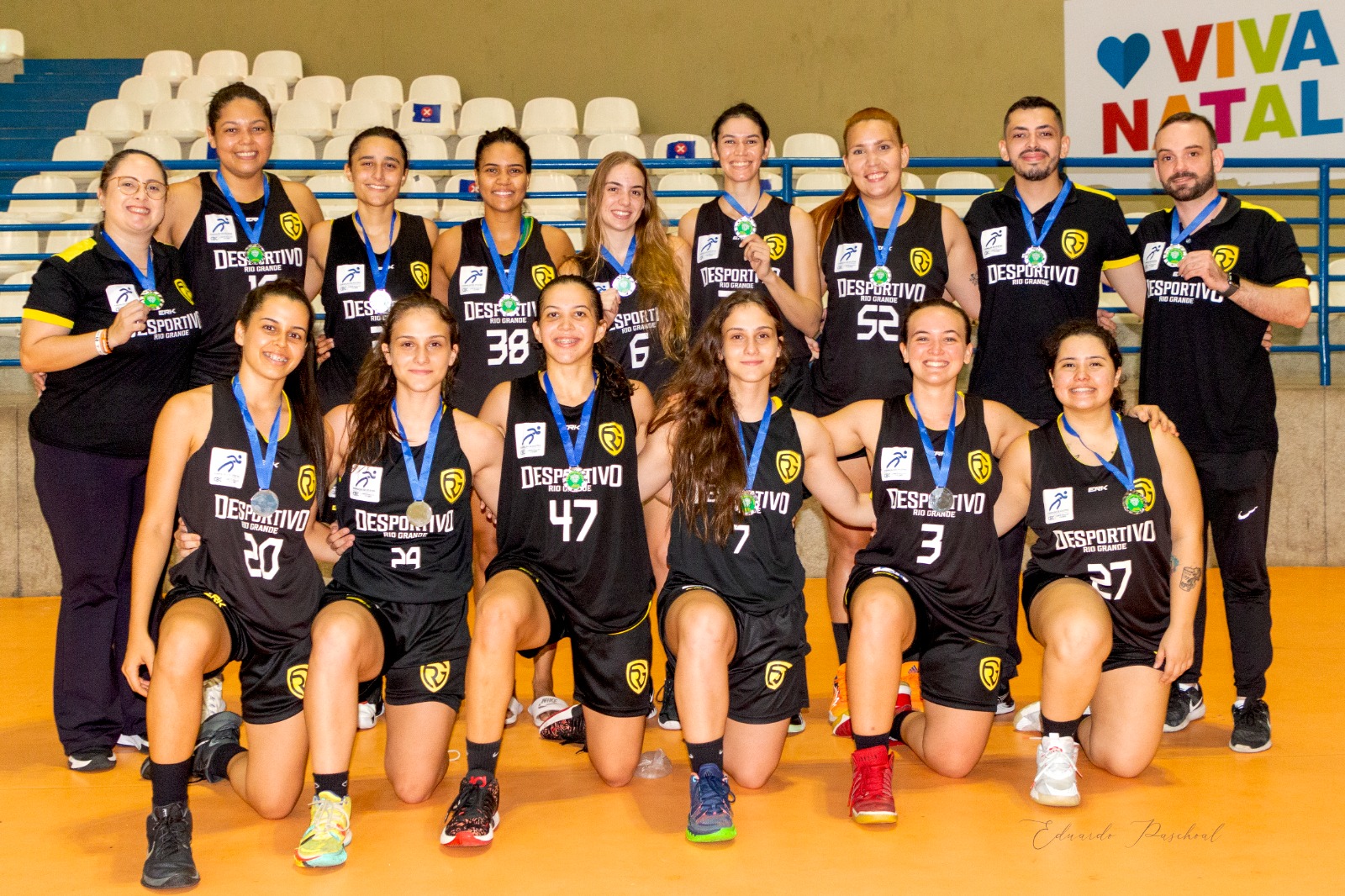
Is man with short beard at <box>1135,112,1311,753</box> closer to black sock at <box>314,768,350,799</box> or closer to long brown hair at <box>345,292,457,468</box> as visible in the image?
long brown hair at <box>345,292,457,468</box>

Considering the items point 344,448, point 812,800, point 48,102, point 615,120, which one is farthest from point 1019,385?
point 48,102

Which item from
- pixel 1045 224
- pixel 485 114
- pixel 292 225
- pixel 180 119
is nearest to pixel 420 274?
pixel 292 225

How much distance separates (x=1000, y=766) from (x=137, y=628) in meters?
2.43

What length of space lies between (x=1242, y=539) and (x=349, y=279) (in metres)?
3.10

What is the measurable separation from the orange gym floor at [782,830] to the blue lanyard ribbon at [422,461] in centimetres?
88

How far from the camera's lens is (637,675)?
344 cm

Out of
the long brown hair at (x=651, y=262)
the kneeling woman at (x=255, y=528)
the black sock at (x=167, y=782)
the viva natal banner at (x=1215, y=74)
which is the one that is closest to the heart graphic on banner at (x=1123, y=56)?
the viva natal banner at (x=1215, y=74)

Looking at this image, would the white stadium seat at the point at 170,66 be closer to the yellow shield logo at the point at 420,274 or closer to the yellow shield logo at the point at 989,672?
the yellow shield logo at the point at 420,274

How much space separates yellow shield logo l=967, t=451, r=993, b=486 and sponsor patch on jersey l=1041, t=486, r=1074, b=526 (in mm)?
184

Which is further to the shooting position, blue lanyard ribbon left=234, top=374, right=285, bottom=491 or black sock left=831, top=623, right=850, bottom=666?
black sock left=831, top=623, right=850, bottom=666

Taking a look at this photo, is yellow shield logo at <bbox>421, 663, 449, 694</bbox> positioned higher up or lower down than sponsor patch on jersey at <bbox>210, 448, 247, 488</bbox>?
lower down

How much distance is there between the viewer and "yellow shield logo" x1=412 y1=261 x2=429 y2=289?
432cm

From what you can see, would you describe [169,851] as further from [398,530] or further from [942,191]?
[942,191]

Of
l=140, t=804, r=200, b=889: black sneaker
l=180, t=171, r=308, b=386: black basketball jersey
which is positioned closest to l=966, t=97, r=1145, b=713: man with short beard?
l=180, t=171, r=308, b=386: black basketball jersey
